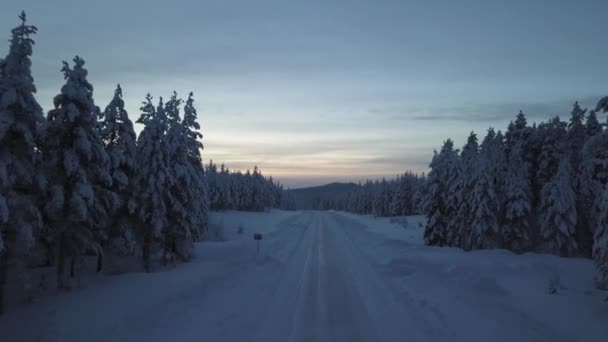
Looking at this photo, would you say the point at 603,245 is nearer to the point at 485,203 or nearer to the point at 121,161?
the point at 485,203

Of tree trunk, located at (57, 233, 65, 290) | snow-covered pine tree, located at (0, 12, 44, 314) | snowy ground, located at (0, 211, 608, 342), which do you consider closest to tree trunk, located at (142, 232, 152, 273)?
snowy ground, located at (0, 211, 608, 342)

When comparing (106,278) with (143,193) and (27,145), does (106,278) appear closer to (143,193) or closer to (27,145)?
(143,193)

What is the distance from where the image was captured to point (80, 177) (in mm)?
17828

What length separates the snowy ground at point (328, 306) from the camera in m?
12.2

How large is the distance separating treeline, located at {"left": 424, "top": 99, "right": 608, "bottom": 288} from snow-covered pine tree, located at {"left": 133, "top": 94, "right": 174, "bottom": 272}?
2402cm

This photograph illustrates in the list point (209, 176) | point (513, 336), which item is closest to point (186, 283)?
point (513, 336)

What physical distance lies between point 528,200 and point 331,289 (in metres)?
22.8

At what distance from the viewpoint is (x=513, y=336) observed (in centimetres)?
1221

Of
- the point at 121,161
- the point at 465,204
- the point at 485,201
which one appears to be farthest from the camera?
the point at 465,204

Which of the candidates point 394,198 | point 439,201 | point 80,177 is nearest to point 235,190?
point 394,198

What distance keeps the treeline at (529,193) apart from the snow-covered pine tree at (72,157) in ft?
92.5

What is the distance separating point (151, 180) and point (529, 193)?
28298mm

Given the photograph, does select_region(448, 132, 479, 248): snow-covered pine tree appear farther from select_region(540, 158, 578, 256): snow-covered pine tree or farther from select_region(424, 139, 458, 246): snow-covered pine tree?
select_region(540, 158, 578, 256): snow-covered pine tree

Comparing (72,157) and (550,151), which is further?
(550,151)
